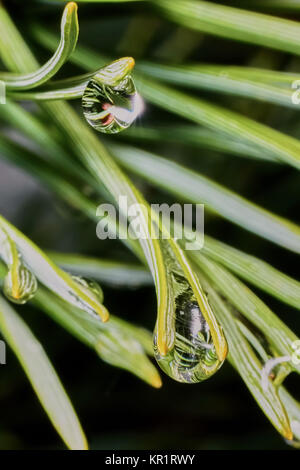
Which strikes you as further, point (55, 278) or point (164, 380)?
point (164, 380)

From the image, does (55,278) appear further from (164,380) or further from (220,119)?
(164,380)

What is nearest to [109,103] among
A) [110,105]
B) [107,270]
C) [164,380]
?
[110,105]

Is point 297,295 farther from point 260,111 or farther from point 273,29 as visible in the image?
point 260,111

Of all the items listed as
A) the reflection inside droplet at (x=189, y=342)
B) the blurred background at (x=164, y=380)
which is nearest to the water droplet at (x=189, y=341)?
the reflection inside droplet at (x=189, y=342)

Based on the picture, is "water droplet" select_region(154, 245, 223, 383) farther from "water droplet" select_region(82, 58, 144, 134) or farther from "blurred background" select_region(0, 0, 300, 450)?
"blurred background" select_region(0, 0, 300, 450)

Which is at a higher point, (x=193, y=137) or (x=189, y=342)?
(x=193, y=137)

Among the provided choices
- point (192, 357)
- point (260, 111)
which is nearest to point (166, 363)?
point (192, 357)
